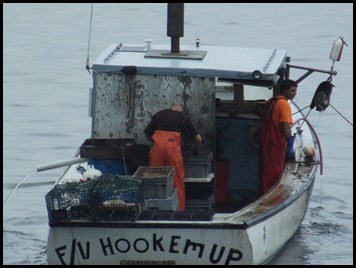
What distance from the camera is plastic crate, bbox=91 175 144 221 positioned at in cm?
1302

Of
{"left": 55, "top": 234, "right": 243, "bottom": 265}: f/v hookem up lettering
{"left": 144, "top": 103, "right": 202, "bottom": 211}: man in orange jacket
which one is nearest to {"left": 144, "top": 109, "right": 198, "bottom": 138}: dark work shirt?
{"left": 144, "top": 103, "right": 202, "bottom": 211}: man in orange jacket

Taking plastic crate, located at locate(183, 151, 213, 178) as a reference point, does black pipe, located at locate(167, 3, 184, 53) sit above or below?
above

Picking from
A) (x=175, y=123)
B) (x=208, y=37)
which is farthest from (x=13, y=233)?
(x=208, y=37)

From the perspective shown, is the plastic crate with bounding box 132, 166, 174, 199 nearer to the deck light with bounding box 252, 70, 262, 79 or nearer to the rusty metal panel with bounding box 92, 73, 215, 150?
the rusty metal panel with bounding box 92, 73, 215, 150

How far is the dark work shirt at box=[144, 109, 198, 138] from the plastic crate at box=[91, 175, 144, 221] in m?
1.41

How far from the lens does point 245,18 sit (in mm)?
37500

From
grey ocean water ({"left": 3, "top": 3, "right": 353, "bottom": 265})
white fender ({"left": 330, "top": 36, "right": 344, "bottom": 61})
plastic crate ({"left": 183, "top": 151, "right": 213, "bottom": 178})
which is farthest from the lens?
grey ocean water ({"left": 3, "top": 3, "right": 353, "bottom": 265})

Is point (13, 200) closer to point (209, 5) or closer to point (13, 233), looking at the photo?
point (13, 233)

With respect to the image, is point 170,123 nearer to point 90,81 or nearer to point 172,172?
point 172,172

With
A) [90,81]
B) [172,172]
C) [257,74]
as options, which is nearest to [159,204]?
[172,172]

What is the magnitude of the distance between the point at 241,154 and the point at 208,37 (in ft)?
56.6

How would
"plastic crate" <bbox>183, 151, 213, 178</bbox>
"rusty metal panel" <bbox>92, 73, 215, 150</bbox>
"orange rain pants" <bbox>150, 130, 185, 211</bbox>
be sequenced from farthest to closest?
"rusty metal panel" <bbox>92, 73, 215, 150</bbox>
"plastic crate" <bbox>183, 151, 213, 178</bbox>
"orange rain pants" <bbox>150, 130, 185, 211</bbox>

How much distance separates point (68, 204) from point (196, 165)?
2.01 metres

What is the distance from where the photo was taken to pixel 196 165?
14.7 m
